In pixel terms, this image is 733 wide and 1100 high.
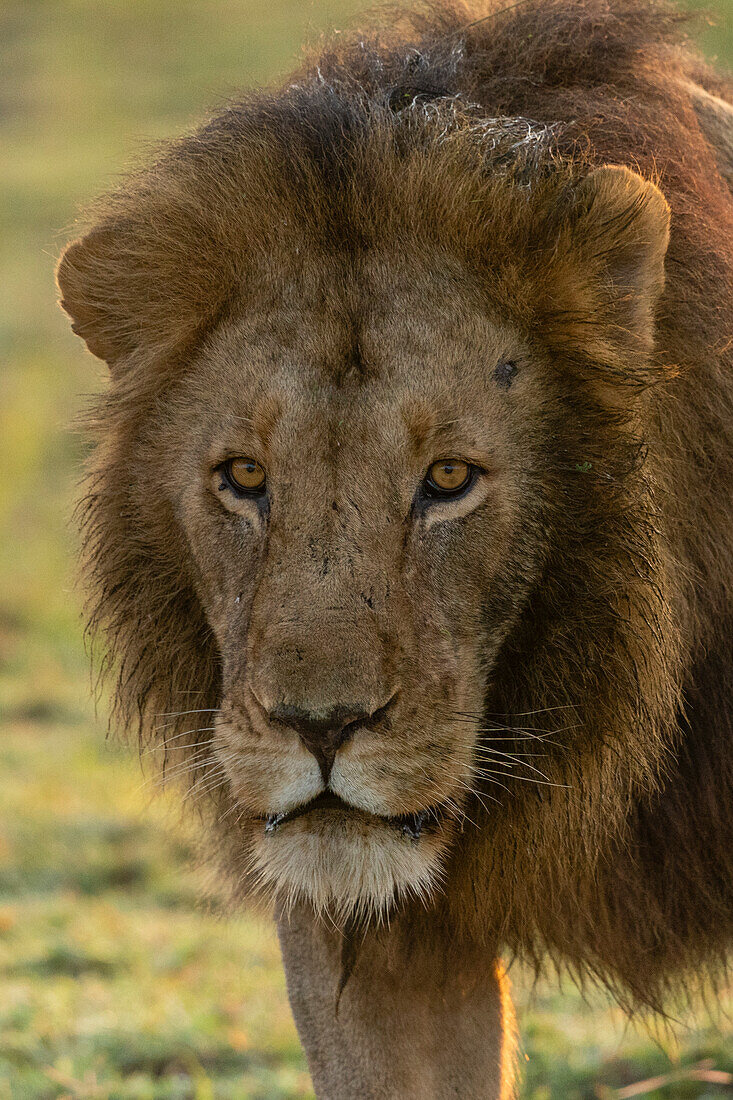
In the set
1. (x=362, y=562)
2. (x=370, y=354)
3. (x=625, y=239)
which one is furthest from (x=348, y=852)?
(x=625, y=239)

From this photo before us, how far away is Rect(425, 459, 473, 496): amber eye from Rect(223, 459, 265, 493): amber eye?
0.31 m

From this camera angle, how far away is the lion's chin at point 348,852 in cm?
239

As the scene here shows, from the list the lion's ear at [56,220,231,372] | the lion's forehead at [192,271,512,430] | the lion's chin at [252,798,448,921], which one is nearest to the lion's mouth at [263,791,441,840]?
the lion's chin at [252,798,448,921]

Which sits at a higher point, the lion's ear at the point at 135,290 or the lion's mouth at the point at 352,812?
the lion's ear at the point at 135,290

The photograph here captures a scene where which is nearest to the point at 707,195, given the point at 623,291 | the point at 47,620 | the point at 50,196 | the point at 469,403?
the point at 623,291

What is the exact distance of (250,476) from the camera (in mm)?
2584

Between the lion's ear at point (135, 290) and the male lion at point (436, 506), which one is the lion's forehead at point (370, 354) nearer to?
the male lion at point (436, 506)

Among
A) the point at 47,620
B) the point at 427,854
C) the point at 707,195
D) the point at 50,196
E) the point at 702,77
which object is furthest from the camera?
the point at 50,196

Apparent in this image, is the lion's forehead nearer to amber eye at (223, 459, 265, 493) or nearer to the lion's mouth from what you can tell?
amber eye at (223, 459, 265, 493)

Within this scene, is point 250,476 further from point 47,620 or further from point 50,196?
point 50,196

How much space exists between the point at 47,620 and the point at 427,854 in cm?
969

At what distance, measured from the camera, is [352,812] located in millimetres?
2369

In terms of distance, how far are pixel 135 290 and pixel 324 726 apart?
1.02 m

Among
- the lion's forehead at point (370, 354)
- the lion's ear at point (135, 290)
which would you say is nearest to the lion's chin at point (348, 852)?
the lion's forehead at point (370, 354)
